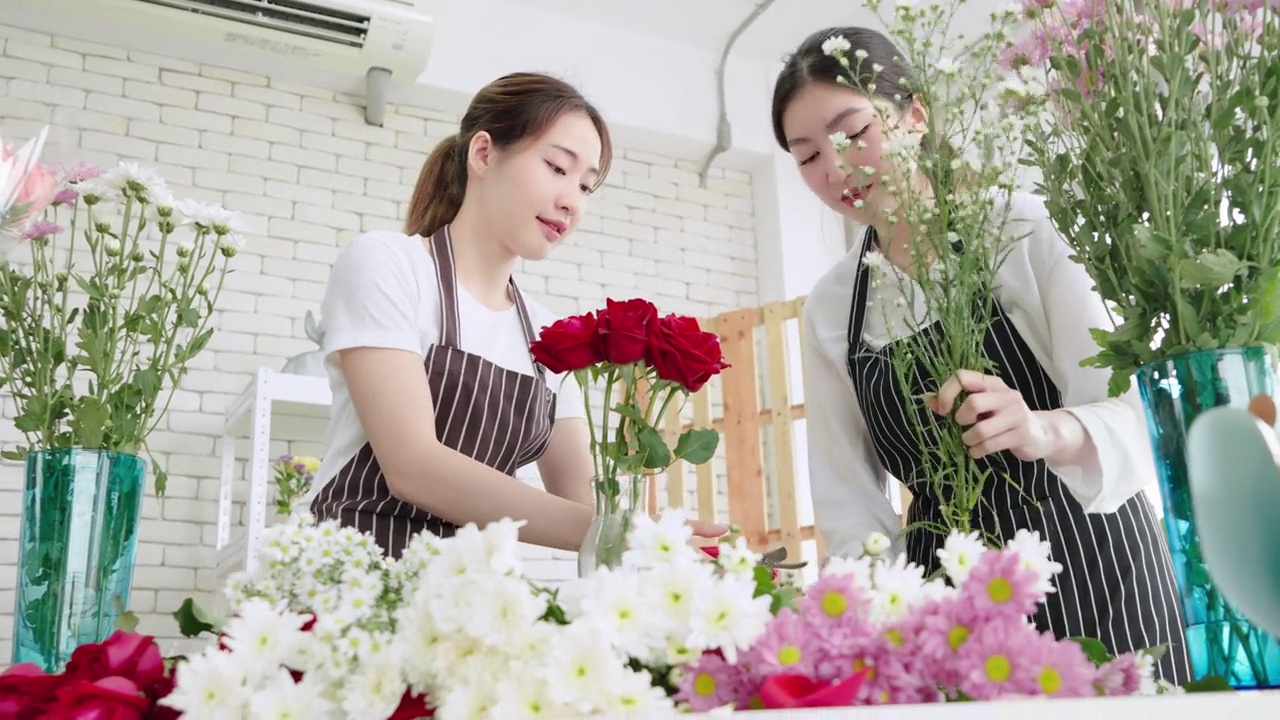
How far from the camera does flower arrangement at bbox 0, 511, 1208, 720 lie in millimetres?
487

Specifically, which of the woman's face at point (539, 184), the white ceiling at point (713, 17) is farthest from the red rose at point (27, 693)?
the white ceiling at point (713, 17)

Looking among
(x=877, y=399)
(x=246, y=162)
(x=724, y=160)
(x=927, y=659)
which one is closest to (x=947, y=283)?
(x=877, y=399)

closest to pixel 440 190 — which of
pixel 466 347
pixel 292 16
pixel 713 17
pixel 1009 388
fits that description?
pixel 466 347

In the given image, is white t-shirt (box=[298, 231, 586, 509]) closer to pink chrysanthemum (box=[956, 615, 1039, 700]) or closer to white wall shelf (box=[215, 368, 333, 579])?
pink chrysanthemum (box=[956, 615, 1039, 700])

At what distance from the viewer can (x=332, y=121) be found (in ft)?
14.6

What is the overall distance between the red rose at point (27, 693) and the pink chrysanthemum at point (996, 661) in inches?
17.6

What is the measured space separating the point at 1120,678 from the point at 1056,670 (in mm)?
123

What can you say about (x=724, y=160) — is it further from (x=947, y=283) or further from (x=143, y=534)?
(x=947, y=283)

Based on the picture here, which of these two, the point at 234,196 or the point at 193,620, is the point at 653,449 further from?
the point at 234,196

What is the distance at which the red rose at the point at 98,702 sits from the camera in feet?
1.84

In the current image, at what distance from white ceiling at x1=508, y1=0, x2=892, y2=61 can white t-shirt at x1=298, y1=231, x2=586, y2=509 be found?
317cm

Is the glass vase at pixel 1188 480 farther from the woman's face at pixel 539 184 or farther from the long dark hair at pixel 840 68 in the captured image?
the woman's face at pixel 539 184

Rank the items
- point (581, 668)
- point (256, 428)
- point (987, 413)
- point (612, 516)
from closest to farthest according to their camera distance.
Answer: point (581, 668)
point (612, 516)
point (987, 413)
point (256, 428)

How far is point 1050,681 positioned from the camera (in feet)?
1.61
